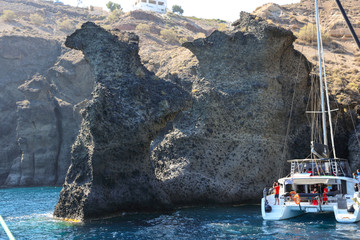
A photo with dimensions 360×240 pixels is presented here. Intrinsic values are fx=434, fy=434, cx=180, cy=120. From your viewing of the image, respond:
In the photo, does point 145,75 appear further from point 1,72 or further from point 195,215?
point 1,72

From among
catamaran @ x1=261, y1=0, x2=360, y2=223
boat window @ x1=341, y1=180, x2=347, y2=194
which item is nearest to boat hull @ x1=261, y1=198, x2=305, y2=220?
catamaran @ x1=261, y1=0, x2=360, y2=223

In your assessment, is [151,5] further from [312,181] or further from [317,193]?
[317,193]

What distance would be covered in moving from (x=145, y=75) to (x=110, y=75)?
269 cm

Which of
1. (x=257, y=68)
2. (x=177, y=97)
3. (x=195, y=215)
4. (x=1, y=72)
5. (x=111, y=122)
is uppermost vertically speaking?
(x=1, y=72)

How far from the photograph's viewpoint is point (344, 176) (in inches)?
1117

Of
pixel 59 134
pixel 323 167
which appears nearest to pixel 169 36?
pixel 59 134

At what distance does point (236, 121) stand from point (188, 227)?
13655mm

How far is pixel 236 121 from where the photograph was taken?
116ft

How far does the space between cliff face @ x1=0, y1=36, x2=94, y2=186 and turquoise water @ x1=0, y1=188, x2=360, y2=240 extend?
33804 millimetres

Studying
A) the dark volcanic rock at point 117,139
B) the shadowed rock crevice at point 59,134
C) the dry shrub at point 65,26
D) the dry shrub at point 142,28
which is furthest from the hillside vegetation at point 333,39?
the dry shrub at point 65,26

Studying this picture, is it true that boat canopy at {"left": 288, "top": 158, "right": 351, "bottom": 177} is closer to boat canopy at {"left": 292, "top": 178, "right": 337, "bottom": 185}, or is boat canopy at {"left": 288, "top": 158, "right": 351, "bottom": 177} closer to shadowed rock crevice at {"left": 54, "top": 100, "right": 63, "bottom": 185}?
boat canopy at {"left": 292, "top": 178, "right": 337, "bottom": 185}

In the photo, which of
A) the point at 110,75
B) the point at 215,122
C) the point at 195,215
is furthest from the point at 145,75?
the point at 195,215

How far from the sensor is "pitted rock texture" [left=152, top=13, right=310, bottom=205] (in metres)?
33.4

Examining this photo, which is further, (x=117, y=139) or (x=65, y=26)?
(x=65, y=26)
